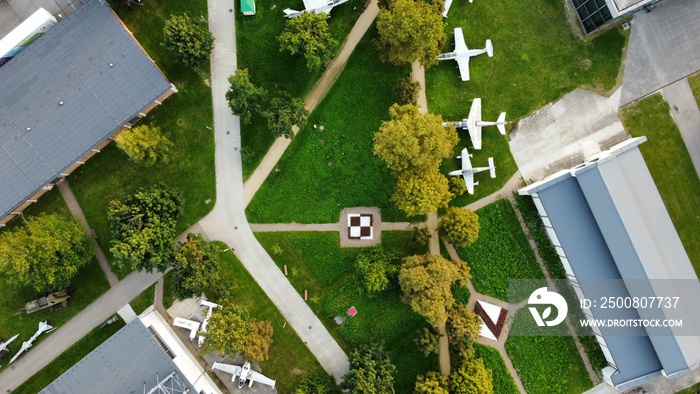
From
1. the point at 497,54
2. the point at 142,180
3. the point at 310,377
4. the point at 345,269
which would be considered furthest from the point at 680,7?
the point at 142,180

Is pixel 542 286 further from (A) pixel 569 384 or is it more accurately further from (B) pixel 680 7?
(B) pixel 680 7

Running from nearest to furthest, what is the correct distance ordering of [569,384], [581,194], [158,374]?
[158,374] → [581,194] → [569,384]

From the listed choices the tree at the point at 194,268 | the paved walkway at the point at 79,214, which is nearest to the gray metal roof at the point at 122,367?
the tree at the point at 194,268

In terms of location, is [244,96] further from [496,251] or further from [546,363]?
[546,363]

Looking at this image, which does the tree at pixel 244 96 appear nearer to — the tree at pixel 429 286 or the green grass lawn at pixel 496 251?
the tree at pixel 429 286

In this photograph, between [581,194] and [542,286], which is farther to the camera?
[542,286]

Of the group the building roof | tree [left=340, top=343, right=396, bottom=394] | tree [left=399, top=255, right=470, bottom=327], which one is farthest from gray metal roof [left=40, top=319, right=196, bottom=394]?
the building roof
